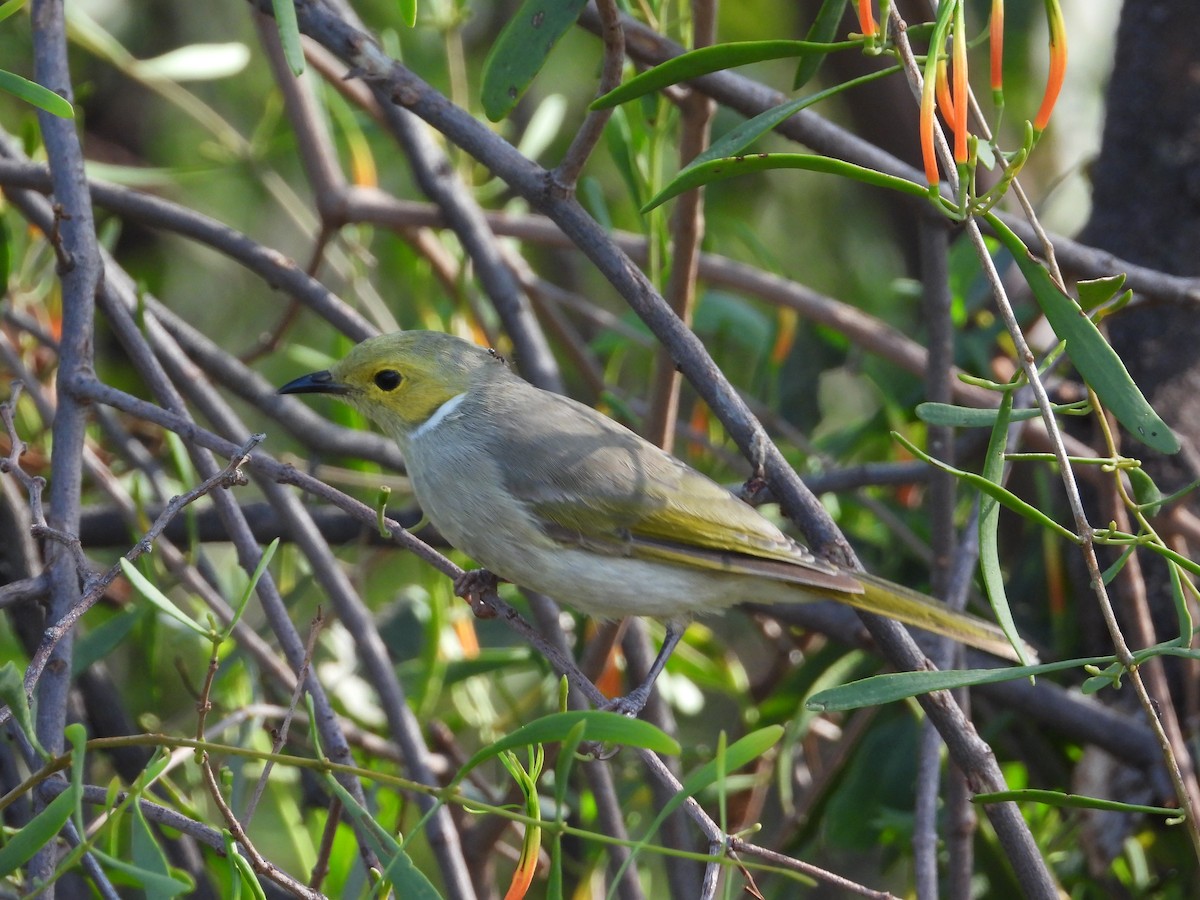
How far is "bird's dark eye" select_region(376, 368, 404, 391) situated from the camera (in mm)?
2961

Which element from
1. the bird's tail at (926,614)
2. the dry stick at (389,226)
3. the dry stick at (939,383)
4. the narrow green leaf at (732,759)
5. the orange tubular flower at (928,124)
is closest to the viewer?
the narrow green leaf at (732,759)

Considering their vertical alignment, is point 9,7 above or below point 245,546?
above

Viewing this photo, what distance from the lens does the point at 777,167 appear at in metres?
1.72

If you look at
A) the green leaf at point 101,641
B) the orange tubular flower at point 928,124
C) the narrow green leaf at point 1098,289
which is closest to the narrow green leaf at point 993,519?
the narrow green leaf at point 1098,289

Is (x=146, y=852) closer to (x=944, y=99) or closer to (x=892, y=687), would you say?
(x=892, y=687)

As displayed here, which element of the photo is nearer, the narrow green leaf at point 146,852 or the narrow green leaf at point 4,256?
the narrow green leaf at point 146,852

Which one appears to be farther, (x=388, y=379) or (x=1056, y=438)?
(x=388, y=379)

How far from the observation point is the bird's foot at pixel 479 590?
8.22 feet

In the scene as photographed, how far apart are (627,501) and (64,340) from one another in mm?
1173

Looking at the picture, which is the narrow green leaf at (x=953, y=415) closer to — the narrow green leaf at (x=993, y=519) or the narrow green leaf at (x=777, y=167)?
the narrow green leaf at (x=993, y=519)

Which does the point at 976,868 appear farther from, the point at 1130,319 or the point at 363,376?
the point at 363,376

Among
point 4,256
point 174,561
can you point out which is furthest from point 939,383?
point 4,256

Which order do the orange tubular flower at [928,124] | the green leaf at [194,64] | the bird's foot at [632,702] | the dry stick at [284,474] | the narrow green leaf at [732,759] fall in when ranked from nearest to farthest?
the narrow green leaf at [732,759] → the orange tubular flower at [928,124] → the dry stick at [284,474] → the bird's foot at [632,702] → the green leaf at [194,64]

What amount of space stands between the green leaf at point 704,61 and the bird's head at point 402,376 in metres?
1.24
